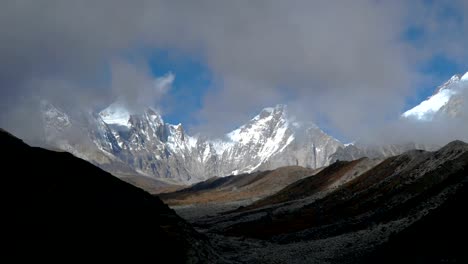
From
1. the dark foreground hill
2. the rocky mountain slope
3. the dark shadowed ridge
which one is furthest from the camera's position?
the rocky mountain slope

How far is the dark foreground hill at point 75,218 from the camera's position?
34000 millimetres

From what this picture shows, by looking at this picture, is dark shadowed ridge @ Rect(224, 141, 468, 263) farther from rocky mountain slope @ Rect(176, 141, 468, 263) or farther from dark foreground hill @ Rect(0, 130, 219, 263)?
dark foreground hill @ Rect(0, 130, 219, 263)

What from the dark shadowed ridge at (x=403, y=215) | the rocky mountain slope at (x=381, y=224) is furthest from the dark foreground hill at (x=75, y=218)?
the dark shadowed ridge at (x=403, y=215)

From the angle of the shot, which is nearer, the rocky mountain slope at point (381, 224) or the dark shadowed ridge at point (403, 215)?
the dark shadowed ridge at point (403, 215)

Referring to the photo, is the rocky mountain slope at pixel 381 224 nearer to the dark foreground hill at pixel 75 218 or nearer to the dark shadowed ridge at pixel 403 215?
the dark shadowed ridge at pixel 403 215

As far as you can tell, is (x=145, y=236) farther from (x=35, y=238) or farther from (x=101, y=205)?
(x=35, y=238)

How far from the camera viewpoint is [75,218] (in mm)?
38812

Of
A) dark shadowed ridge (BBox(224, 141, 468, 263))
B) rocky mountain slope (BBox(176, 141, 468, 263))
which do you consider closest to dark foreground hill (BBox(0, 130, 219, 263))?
rocky mountain slope (BBox(176, 141, 468, 263))

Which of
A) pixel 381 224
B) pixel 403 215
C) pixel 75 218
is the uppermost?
pixel 75 218

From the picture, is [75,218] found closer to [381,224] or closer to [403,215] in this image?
[381,224]

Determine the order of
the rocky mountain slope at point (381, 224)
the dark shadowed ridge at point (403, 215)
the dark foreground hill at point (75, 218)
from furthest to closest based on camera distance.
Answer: the rocky mountain slope at point (381, 224)
the dark shadowed ridge at point (403, 215)
the dark foreground hill at point (75, 218)

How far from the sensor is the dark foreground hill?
34000 mm

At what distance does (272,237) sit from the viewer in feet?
288

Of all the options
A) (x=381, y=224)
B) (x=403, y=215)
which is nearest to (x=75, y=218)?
(x=381, y=224)
